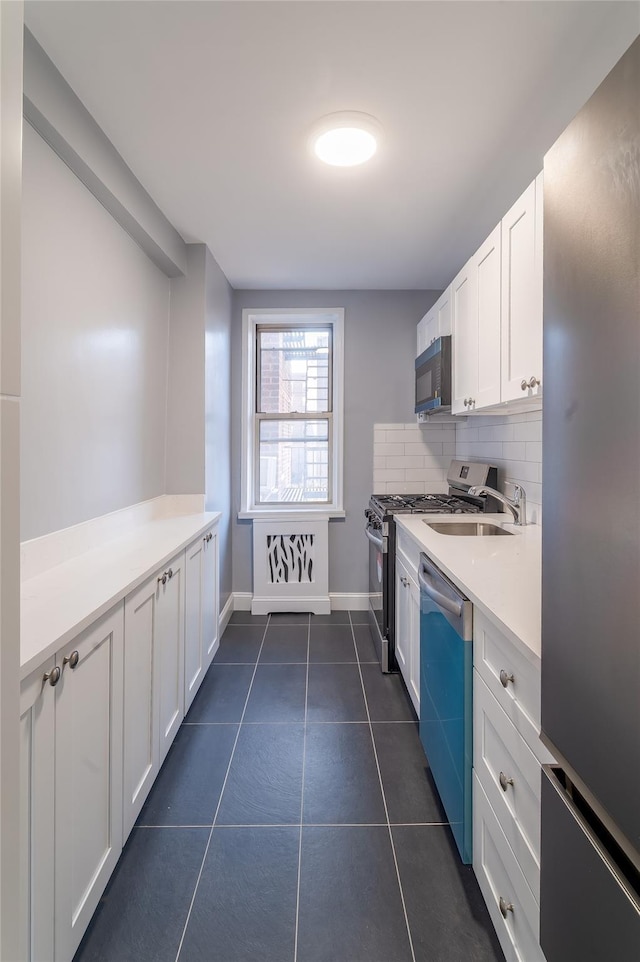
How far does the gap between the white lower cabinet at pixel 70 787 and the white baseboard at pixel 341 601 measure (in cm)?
236

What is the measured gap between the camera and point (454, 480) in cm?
327

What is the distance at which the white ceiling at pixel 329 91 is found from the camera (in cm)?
134

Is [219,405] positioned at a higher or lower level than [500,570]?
higher

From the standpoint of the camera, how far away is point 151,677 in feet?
5.54

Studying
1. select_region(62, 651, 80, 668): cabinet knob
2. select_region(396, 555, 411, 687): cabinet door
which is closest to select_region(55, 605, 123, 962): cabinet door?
select_region(62, 651, 80, 668): cabinet knob

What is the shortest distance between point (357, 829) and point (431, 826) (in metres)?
0.26

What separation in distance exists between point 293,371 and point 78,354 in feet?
7.34

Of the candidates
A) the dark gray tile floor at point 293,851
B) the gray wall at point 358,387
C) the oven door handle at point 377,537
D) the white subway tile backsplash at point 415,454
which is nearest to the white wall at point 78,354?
the dark gray tile floor at point 293,851

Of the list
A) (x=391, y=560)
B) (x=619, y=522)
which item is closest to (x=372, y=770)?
(x=391, y=560)

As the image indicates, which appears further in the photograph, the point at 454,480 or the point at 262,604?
the point at 262,604

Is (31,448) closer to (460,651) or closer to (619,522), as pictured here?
(460,651)

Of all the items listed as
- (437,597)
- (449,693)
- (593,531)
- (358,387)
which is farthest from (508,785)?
(358,387)

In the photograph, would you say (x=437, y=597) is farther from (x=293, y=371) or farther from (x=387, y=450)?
(x=293, y=371)

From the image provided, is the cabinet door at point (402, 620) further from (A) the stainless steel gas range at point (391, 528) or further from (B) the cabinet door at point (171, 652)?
(B) the cabinet door at point (171, 652)
